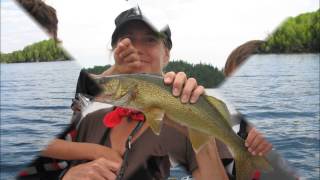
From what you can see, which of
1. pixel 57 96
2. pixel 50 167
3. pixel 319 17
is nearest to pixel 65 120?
pixel 57 96

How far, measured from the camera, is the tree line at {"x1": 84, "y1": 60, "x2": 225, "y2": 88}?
63.0 inches

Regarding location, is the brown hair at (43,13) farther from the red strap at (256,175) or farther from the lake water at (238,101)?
the red strap at (256,175)

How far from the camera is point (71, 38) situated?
1539 millimetres

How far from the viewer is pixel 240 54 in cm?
162

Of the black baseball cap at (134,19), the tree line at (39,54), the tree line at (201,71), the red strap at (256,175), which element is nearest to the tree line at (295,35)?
the tree line at (201,71)

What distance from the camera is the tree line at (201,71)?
1600 mm

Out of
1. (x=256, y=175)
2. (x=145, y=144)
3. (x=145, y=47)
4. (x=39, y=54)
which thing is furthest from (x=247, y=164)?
(x=39, y=54)

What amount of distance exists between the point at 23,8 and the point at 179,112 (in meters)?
0.45

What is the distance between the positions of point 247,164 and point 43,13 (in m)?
0.65

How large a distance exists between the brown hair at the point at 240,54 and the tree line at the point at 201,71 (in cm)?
3

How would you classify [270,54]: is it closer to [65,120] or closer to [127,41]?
[127,41]

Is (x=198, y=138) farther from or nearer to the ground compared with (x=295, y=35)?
→ nearer to the ground

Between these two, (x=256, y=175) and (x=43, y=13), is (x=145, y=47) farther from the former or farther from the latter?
(x=256, y=175)

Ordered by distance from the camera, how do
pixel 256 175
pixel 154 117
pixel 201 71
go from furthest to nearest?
pixel 256 175
pixel 201 71
pixel 154 117
